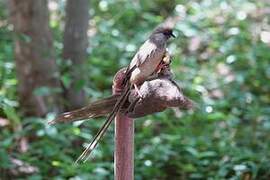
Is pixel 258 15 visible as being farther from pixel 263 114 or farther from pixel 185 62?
pixel 263 114

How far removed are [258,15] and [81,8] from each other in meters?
2.20

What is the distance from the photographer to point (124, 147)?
190 centimetres

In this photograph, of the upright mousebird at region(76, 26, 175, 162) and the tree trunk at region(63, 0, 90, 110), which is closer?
the upright mousebird at region(76, 26, 175, 162)

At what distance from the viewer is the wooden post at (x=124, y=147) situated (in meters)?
1.90

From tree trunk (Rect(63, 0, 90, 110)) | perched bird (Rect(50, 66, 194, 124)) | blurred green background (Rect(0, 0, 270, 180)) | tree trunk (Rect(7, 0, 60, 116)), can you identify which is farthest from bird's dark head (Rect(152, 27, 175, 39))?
tree trunk (Rect(63, 0, 90, 110))

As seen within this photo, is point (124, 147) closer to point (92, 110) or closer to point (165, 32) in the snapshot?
point (92, 110)

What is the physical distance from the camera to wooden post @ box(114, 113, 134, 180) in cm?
190

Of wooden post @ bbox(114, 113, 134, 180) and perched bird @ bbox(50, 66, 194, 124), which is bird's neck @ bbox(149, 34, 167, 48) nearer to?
perched bird @ bbox(50, 66, 194, 124)

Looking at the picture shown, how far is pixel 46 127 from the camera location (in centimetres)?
389

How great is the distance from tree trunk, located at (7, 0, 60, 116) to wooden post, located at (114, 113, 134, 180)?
2.39m

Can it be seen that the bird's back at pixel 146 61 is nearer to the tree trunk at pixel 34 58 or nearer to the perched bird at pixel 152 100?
the perched bird at pixel 152 100

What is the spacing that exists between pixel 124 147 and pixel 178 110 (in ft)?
8.77

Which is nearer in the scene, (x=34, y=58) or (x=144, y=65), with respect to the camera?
(x=144, y=65)

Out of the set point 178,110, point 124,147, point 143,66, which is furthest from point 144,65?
point 178,110
